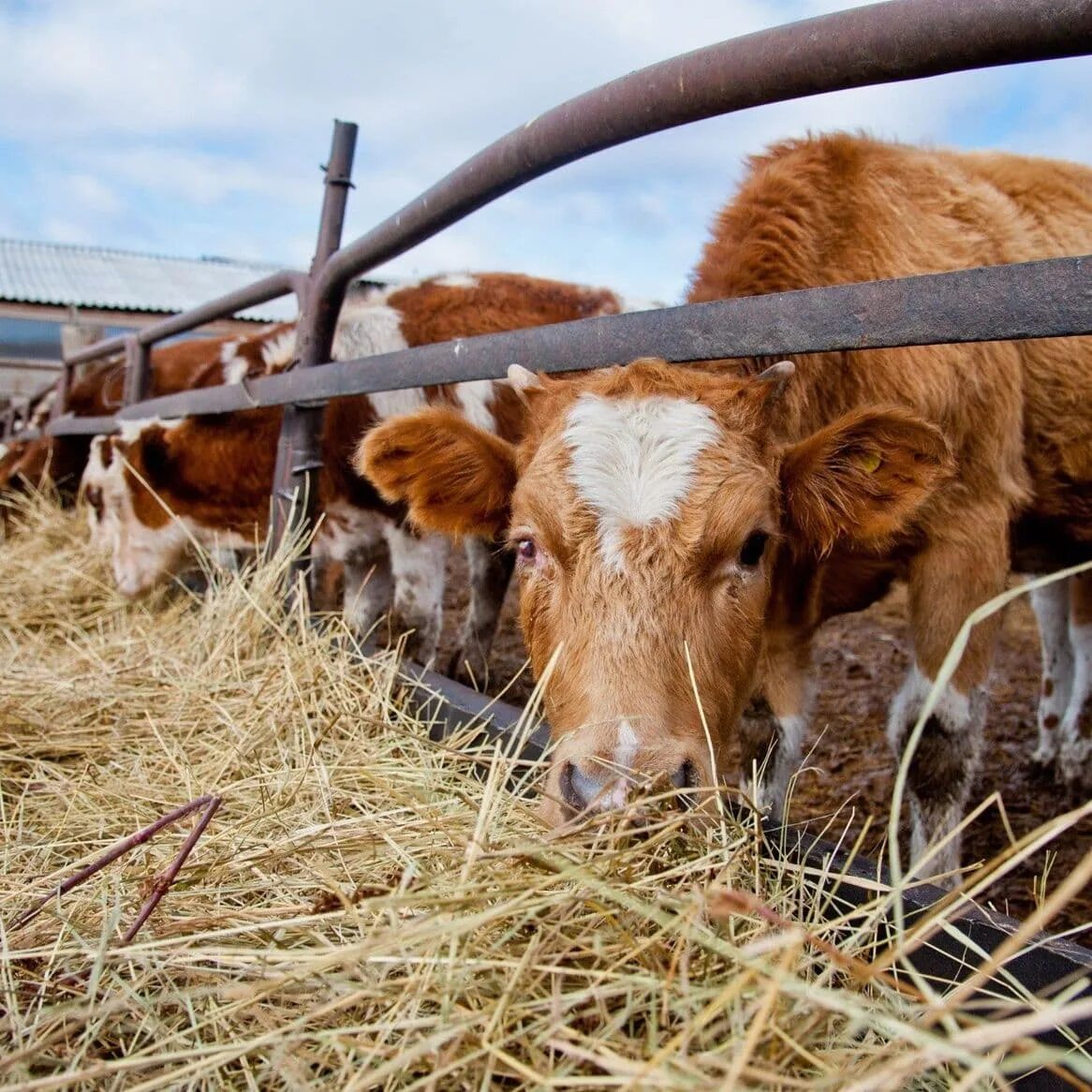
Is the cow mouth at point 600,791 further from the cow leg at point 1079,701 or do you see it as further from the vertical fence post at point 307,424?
the cow leg at point 1079,701

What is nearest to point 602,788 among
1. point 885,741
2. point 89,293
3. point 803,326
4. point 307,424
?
point 803,326

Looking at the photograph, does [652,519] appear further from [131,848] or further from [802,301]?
[131,848]

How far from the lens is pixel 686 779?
1.64 m

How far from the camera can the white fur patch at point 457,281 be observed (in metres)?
5.80

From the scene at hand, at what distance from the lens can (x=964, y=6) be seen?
62.8 inches

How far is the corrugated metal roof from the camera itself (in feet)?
72.5

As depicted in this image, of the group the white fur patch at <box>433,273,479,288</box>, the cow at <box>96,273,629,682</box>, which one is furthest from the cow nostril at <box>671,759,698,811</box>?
the white fur patch at <box>433,273,479,288</box>

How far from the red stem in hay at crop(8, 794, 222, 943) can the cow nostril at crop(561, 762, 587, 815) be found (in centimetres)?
56

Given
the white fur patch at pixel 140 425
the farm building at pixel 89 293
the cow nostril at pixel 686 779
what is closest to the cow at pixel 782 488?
the cow nostril at pixel 686 779

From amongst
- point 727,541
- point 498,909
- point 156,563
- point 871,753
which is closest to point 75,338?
point 156,563

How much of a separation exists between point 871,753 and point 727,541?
108 inches

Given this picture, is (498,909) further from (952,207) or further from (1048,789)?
(1048,789)

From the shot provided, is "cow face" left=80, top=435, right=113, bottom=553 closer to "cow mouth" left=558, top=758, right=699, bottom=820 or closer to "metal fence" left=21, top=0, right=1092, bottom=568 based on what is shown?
"metal fence" left=21, top=0, right=1092, bottom=568

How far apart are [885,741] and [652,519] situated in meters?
3.14
